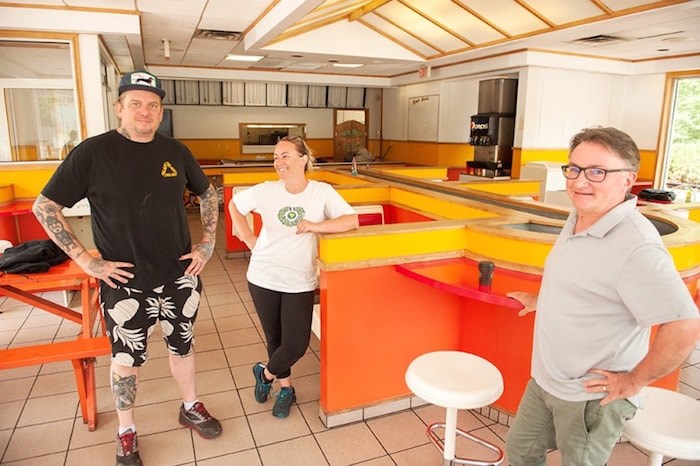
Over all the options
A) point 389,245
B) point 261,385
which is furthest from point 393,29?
point 261,385

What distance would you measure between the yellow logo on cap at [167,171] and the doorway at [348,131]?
976 centimetres

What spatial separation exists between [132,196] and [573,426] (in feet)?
6.53

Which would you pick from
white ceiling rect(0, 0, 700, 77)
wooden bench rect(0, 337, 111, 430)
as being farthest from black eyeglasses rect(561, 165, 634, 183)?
white ceiling rect(0, 0, 700, 77)

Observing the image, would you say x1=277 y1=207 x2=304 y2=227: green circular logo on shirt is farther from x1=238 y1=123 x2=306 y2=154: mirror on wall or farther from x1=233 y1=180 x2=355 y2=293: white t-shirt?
x1=238 y1=123 x2=306 y2=154: mirror on wall

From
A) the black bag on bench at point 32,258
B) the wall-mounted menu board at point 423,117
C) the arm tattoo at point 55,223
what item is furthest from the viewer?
the wall-mounted menu board at point 423,117

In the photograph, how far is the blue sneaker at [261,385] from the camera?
301 cm

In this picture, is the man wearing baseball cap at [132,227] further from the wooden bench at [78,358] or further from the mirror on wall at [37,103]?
the mirror on wall at [37,103]

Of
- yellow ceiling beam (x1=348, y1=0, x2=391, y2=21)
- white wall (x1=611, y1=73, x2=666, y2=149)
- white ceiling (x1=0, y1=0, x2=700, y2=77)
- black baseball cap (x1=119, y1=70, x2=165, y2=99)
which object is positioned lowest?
black baseball cap (x1=119, y1=70, x2=165, y2=99)

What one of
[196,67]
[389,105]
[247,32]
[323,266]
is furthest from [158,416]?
[389,105]

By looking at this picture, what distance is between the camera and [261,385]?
9.94ft

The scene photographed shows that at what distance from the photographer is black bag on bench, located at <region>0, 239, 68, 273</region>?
2.78m

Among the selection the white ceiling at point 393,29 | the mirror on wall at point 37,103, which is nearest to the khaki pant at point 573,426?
the white ceiling at point 393,29

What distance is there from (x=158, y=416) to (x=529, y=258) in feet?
7.68

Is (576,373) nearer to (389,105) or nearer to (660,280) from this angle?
(660,280)
